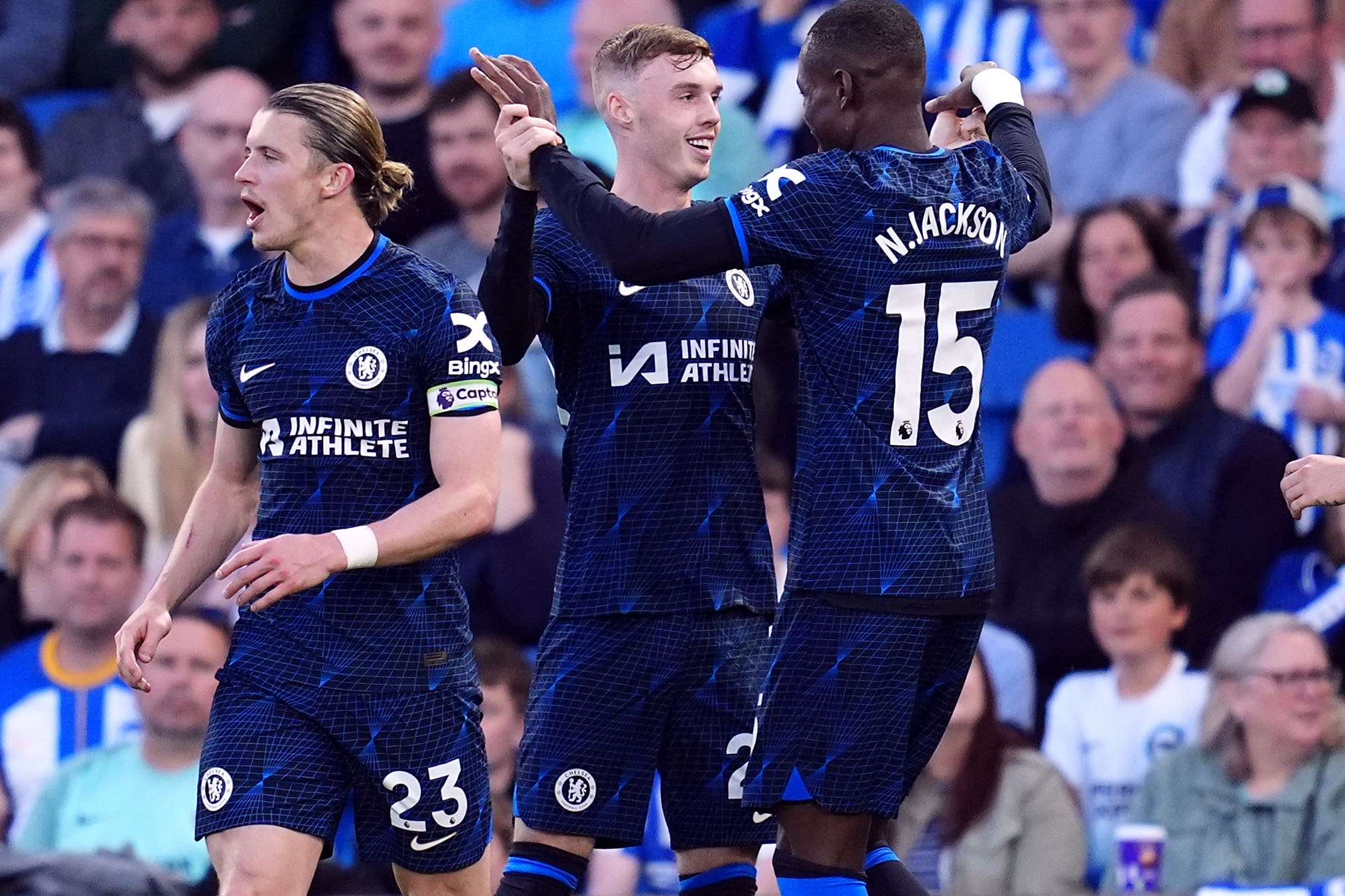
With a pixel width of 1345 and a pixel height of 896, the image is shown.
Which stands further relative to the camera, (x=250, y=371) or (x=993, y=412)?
(x=993, y=412)

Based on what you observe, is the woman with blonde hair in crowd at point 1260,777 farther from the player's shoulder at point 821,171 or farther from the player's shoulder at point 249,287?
the player's shoulder at point 249,287

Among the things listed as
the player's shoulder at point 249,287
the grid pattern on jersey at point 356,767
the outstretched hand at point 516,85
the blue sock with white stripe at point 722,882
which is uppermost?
the outstretched hand at point 516,85

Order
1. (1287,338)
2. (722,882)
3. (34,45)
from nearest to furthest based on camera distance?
(722,882), (1287,338), (34,45)

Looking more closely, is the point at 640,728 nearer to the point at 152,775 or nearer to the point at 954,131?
the point at 954,131

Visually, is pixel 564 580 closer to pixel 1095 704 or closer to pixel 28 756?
pixel 1095 704

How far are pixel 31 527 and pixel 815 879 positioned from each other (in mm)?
5455

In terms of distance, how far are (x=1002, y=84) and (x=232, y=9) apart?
5.95 m

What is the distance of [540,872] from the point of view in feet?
15.4

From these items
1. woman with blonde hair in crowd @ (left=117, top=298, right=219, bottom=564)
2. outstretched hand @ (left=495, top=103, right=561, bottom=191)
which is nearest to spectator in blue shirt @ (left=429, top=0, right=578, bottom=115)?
woman with blonde hair in crowd @ (left=117, top=298, right=219, bottom=564)

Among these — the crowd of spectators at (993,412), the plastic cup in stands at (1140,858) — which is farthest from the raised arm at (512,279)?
the plastic cup in stands at (1140,858)

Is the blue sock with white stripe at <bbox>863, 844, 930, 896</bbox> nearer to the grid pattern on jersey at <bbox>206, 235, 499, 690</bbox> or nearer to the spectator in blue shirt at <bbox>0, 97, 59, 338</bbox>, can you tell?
the grid pattern on jersey at <bbox>206, 235, 499, 690</bbox>

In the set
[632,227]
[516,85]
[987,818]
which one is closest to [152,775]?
[987,818]

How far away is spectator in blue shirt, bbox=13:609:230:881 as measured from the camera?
774 cm

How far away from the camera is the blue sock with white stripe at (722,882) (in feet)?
15.8
